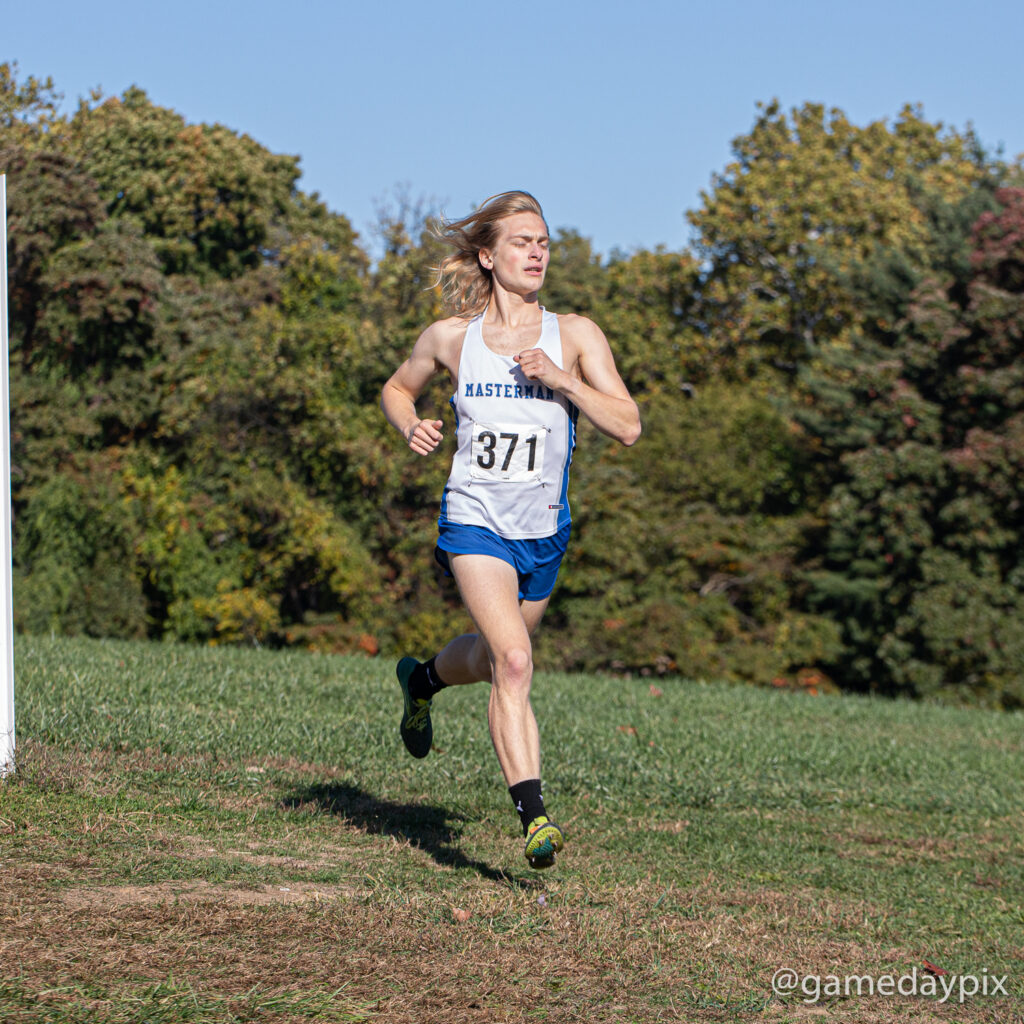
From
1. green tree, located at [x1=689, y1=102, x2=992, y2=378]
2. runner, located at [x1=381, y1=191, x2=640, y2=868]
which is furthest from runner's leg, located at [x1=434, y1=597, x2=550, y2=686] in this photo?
green tree, located at [x1=689, y1=102, x2=992, y2=378]

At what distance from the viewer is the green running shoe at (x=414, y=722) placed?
19.2ft

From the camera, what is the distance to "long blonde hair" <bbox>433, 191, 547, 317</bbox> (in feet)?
17.1

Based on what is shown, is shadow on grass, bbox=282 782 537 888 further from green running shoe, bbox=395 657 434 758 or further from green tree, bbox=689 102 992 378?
green tree, bbox=689 102 992 378

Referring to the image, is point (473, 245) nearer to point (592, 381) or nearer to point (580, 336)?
point (580, 336)

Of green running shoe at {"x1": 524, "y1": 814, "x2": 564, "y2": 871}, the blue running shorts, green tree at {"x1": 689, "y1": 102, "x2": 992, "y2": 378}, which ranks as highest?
green tree at {"x1": 689, "y1": 102, "x2": 992, "y2": 378}

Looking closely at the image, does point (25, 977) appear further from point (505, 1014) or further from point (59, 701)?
point (59, 701)

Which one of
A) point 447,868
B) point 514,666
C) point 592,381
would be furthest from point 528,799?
point 592,381

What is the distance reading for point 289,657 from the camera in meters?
11.8

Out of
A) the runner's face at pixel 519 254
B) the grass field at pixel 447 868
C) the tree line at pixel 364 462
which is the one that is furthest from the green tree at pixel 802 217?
the runner's face at pixel 519 254

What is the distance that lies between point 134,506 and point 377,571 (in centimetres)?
497

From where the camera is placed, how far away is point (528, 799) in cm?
454

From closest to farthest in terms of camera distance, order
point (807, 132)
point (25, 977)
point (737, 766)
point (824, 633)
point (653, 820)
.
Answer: point (25, 977) → point (653, 820) → point (737, 766) → point (824, 633) → point (807, 132)

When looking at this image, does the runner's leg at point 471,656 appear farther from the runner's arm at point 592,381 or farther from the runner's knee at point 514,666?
the runner's arm at point 592,381

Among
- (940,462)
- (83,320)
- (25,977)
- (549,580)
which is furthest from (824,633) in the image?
(25,977)
